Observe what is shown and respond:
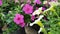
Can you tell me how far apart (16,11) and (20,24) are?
6.6 inches

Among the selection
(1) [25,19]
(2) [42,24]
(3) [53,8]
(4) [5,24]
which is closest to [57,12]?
(3) [53,8]

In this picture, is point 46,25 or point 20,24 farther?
point 20,24

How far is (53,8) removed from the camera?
191cm

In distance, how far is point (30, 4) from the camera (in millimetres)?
2242

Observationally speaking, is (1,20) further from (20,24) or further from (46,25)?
(46,25)

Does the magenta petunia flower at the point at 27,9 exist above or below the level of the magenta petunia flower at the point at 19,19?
above

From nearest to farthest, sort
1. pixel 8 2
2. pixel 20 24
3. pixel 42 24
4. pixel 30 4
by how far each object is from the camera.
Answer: pixel 42 24
pixel 20 24
pixel 30 4
pixel 8 2

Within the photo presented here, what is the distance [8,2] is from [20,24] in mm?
436

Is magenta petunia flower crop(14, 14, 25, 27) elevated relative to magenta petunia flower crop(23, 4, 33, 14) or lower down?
lower down

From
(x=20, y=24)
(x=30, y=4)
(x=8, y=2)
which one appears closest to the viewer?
(x=20, y=24)

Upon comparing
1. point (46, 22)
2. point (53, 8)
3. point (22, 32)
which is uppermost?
point (53, 8)

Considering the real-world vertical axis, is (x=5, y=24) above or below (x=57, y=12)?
below

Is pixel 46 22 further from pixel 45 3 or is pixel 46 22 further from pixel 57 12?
pixel 45 3

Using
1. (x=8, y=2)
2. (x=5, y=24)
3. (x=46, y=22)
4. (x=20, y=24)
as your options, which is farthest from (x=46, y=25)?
(x=8, y=2)
